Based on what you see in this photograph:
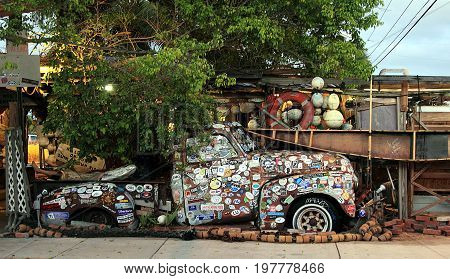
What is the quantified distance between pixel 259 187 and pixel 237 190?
37cm

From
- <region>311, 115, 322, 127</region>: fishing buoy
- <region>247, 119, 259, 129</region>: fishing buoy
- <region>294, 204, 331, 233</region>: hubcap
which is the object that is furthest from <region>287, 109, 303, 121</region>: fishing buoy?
<region>294, 204, 331, 233</region>: hubcap

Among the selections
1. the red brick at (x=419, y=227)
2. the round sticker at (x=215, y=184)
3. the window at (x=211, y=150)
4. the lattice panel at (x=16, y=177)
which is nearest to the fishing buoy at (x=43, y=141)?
the lattice panel at (x=16, y=177)

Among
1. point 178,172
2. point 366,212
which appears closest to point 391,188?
point 366,212

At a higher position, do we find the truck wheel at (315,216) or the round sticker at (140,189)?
the round sticker at (140,189)

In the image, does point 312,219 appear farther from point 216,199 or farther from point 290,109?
point 290,109

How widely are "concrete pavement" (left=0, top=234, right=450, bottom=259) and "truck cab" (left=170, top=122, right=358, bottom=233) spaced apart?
60cm

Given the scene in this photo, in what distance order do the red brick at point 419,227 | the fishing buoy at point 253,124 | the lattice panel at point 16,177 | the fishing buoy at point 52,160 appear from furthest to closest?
the fishing buoy at point 52,160, the fishing buoy at point 253,124, the lattice panel at point 16,177, the red brick at point 419,227

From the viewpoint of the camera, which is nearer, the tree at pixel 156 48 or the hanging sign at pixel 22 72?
the tree at pixel 156 48

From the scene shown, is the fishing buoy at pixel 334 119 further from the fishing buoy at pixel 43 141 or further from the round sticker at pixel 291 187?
the fishing buoy at pixel 43 141

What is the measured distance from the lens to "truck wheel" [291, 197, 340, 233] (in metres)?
8.47

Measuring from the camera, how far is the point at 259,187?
8.54m

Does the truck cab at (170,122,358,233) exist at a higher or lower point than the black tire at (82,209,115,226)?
higher

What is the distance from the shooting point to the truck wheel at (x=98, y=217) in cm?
901

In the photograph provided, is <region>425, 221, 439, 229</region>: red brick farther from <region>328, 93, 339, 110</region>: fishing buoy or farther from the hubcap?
<region>328, 93, 339, 110</region>: fishing buoy
